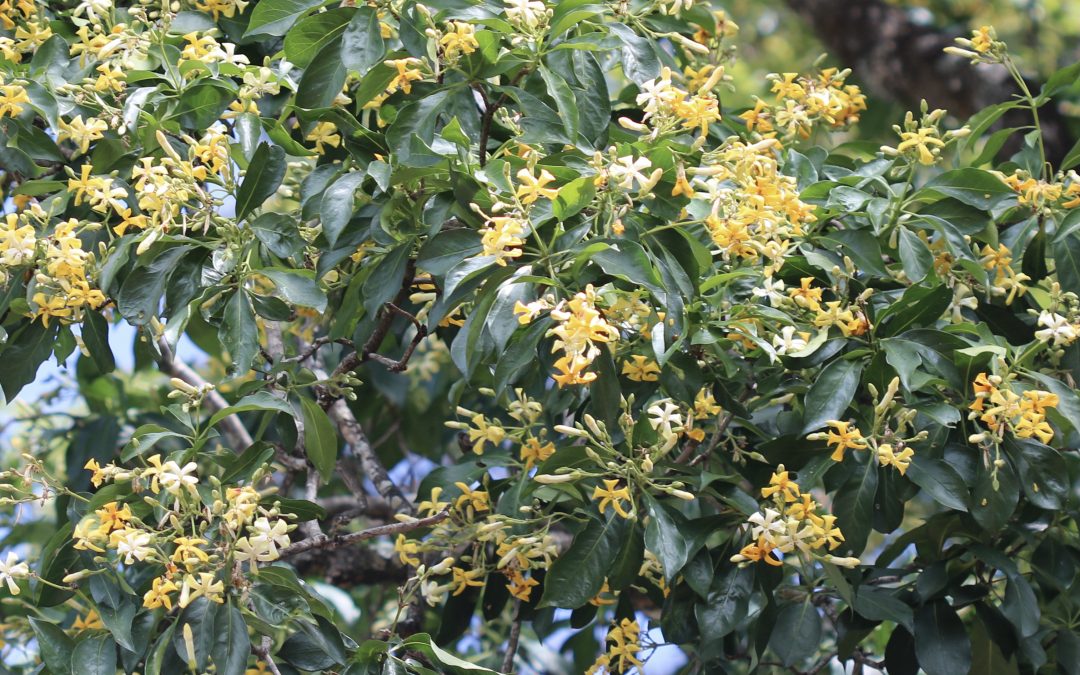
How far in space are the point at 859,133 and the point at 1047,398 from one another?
11.1ft

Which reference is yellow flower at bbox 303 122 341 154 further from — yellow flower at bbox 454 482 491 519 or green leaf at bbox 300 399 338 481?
yellow flower at bbox 454 482 491 519

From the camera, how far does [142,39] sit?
6.00 ft

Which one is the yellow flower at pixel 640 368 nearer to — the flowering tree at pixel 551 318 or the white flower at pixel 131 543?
the flowering tree at pixel 551 318

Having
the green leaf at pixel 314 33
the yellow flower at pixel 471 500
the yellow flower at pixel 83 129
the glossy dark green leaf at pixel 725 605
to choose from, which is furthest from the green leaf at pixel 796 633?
the yellow flower at pixel 83 129

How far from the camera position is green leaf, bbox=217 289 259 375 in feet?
5.25

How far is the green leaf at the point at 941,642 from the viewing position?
1780mm

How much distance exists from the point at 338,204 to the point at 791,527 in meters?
0.69

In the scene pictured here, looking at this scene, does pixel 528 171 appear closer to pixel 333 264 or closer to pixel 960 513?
pixel 333 264

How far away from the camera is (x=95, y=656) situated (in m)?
1.65

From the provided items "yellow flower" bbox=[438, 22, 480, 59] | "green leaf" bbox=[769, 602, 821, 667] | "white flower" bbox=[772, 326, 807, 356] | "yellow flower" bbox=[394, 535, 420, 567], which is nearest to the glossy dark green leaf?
"green leaf" bbox=[769, 602, 821, 667]

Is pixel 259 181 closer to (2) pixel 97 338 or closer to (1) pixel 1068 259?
(2) pixel 97 338

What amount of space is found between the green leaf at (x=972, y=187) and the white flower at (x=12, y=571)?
4.21 feet

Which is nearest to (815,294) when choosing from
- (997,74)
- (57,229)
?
(57,229)

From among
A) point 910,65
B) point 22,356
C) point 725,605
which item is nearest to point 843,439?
point 725,605
